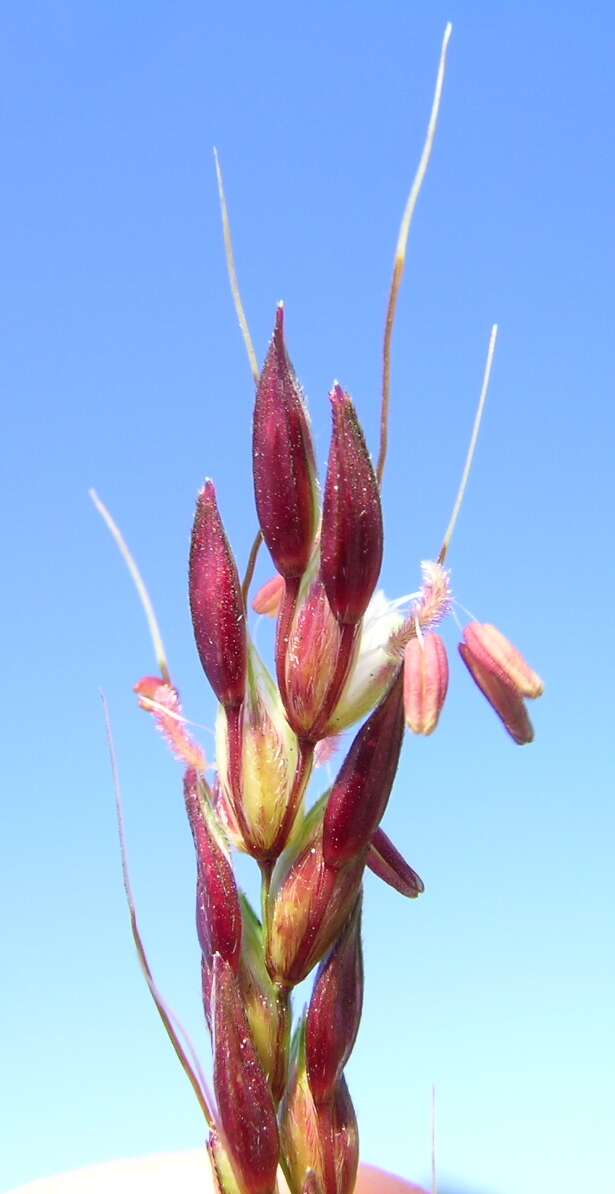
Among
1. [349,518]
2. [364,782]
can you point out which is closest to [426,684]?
[364,782]

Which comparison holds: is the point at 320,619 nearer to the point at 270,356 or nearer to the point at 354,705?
the point at 354,705

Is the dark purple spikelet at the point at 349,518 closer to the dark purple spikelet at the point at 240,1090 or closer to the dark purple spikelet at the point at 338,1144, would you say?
the dark purple spikelet at the point at 240,1090

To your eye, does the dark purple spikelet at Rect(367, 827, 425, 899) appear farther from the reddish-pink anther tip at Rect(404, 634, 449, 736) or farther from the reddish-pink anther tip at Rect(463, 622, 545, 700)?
the reddish-pink anther tip at Rect(463, 622, 545, 700)

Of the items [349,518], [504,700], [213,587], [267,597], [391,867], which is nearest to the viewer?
[349,518]

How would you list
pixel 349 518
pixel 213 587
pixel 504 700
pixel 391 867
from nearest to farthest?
pixel 349 518 < pixel 213 587 < pixel 391 867 < pixel 504 700

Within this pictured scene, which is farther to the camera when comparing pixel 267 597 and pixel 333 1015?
pixel 267 597

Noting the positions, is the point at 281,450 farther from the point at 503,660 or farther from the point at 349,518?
the point at 503,660

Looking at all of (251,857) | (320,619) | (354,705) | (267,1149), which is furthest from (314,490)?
(267,1149)

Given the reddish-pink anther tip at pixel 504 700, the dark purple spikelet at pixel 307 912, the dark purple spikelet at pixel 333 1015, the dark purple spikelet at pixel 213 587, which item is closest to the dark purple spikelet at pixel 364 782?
the dark purple spikelet at pixel 307 912
